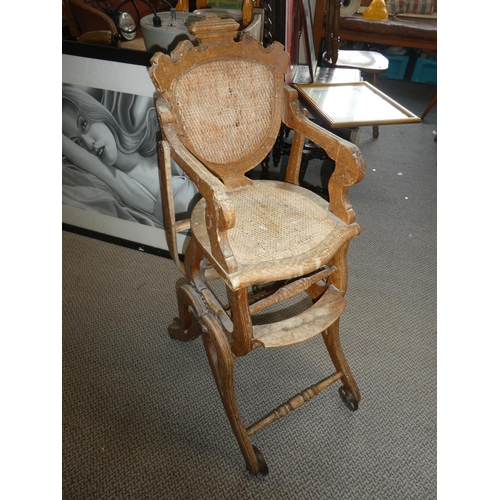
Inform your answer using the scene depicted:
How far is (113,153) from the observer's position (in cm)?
191

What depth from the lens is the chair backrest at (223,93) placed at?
3.95ft

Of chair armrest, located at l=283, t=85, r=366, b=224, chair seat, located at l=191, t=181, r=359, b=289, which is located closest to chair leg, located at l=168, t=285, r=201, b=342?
chair seat, located at l=191, t=181, r=359, b=289

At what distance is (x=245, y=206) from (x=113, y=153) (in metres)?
0.92

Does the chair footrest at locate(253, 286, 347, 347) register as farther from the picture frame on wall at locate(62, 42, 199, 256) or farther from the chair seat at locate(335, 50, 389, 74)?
the chair seat at locate(335, 50, 389, 74)

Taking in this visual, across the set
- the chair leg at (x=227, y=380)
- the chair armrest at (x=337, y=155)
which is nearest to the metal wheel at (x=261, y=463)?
the chair leg at (x=227, y=380)

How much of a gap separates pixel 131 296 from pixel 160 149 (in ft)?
3.19

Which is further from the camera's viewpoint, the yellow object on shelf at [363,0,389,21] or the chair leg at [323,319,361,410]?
the yellow object on shelf at [363,0,389,21]

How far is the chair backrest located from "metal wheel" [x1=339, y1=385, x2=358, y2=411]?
0.87m

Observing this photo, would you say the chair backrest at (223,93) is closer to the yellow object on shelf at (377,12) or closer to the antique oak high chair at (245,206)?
the antique oak high chair at (245,206)

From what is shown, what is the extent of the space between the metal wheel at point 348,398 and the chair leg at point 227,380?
0.40 m

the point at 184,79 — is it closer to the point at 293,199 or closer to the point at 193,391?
the point at 293,199

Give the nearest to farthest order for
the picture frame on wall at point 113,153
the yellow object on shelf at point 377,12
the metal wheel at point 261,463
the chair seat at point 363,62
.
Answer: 1. the metal wheel at point 261,463
2. the picture frame on wall at point 113,153
3. the chair seat at point 363,62
4. the yellow object on shelf at point 377,12

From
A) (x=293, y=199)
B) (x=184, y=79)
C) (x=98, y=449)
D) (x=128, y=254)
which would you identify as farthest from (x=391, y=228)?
(x=98, y=449)

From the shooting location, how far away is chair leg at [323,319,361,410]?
1.40 m
